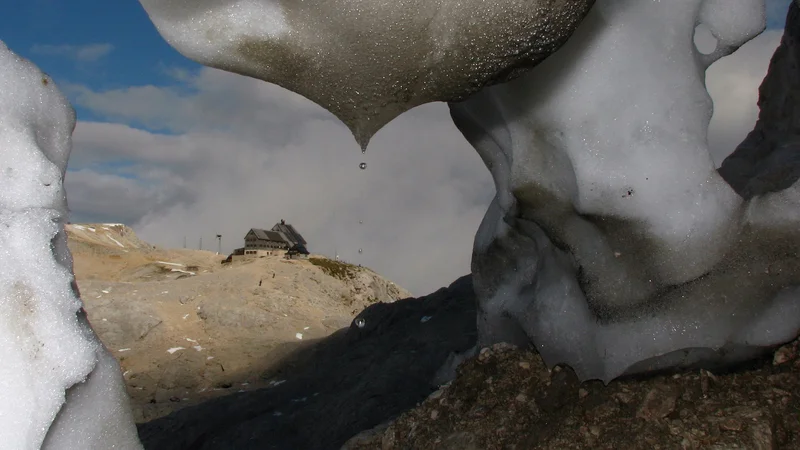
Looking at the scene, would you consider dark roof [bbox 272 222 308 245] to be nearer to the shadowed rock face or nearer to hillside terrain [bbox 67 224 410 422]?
hillside terrain [bbox 67 224 410 422]

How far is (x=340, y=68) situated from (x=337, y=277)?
32.1ft

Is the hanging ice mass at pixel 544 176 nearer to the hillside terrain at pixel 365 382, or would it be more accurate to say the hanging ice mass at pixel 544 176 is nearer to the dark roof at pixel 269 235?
the hillside terrain at pixel 365 382

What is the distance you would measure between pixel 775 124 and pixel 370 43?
109 inches

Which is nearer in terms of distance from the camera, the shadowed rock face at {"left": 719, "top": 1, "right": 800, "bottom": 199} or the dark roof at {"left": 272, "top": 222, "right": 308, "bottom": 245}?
the shadowed rock face at {"left": 719, "top": 1, "right": 800, "bottom": 199}

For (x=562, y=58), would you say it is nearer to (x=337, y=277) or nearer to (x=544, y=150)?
(x=544, y=150)

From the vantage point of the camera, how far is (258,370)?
767 centimetres

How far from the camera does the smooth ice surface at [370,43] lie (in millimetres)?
1974

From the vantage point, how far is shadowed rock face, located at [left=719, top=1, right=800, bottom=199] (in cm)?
355

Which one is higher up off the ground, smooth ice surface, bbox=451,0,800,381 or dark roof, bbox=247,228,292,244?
dark roof, bbox=247,228,292,244

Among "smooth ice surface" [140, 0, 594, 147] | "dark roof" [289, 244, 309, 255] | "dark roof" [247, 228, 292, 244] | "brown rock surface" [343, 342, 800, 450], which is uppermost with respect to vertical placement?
"dark roof" [247, 228, 292, 244]

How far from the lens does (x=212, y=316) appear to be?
9.51 meters

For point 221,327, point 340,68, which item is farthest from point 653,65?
point 221,327

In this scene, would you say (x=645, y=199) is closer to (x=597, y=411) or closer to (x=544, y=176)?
(x=544, y=176)

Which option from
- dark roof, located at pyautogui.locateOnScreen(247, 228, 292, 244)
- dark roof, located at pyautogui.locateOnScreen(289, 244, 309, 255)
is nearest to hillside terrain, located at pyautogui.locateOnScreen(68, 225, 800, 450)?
dark roof, located at pyautogui.locateOnScreen(289, 244, 309, 255)
